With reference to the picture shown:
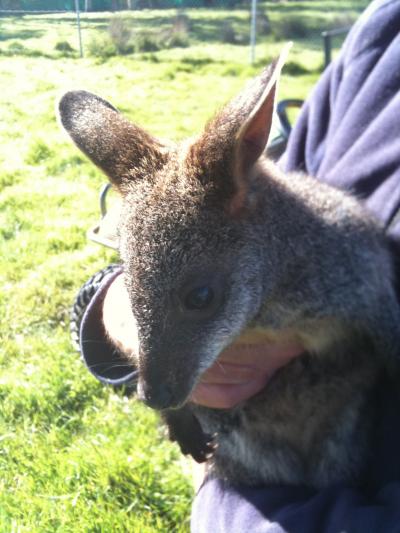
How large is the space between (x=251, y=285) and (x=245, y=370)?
0.39 m

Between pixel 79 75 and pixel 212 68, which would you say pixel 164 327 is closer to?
pixel 79 75

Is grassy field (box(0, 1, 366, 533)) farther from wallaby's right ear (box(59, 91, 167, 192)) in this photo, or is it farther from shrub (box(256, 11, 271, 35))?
shrub (box(256, 11, 271, 35))

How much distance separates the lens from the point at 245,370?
2117 mm

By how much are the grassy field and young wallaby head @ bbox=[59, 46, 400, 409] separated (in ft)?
0.71

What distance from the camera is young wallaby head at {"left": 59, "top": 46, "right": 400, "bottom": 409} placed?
1.73 metres

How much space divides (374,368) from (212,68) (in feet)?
5.62

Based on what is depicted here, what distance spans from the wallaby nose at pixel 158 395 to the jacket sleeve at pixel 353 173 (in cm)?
44

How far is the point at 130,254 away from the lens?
5.85ft

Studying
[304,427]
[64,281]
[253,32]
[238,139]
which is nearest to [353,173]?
[238,139]

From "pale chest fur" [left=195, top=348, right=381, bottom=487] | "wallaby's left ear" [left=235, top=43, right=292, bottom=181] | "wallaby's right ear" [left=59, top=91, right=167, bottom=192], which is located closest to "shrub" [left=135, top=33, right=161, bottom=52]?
"wallaby's right ear" [left=59, top=91, right=167, bottom=192]

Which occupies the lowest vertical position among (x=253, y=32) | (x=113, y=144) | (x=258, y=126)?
(x=253, y=32)

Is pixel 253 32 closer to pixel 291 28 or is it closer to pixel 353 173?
pixel 291 28

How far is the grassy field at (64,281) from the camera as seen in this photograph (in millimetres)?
2055

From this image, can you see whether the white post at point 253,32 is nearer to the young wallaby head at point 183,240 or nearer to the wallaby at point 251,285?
the wallaby at point 251,285
